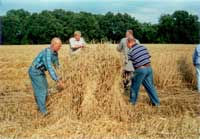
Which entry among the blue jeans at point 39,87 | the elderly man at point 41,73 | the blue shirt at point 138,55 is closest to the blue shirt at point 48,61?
the elderly man at point 41,73

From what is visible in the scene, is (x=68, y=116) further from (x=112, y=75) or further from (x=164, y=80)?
(x=164, y=80)

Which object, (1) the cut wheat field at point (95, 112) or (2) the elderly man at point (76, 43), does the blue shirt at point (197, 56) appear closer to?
(1) the cut wheat field at point (95, 112)

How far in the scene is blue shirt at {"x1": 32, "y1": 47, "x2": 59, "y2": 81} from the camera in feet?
28.8

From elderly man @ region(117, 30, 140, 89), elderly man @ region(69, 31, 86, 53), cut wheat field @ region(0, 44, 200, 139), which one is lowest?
cut wheat field @ region(0, 44, 200, 139)

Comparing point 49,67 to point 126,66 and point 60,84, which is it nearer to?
point 60,84

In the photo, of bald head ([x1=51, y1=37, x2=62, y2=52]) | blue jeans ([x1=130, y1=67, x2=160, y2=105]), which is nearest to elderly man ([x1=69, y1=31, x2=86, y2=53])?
blue jeans ([x1=130, y1=67, x2=160, y2=105])

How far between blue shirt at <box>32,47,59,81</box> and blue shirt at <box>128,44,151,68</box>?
1.84 meters

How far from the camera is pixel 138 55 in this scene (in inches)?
400

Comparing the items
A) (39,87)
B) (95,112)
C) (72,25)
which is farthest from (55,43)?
(72,25)

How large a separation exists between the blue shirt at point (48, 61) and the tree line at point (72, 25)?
101ft

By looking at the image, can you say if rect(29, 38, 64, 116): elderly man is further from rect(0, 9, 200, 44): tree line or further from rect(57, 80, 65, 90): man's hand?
rect(0, 9, 200, 44): tree line

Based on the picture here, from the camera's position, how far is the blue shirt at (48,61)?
8773mm

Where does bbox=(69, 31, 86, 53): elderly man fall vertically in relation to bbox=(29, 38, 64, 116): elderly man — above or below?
above

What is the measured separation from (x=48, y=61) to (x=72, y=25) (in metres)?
39.4
